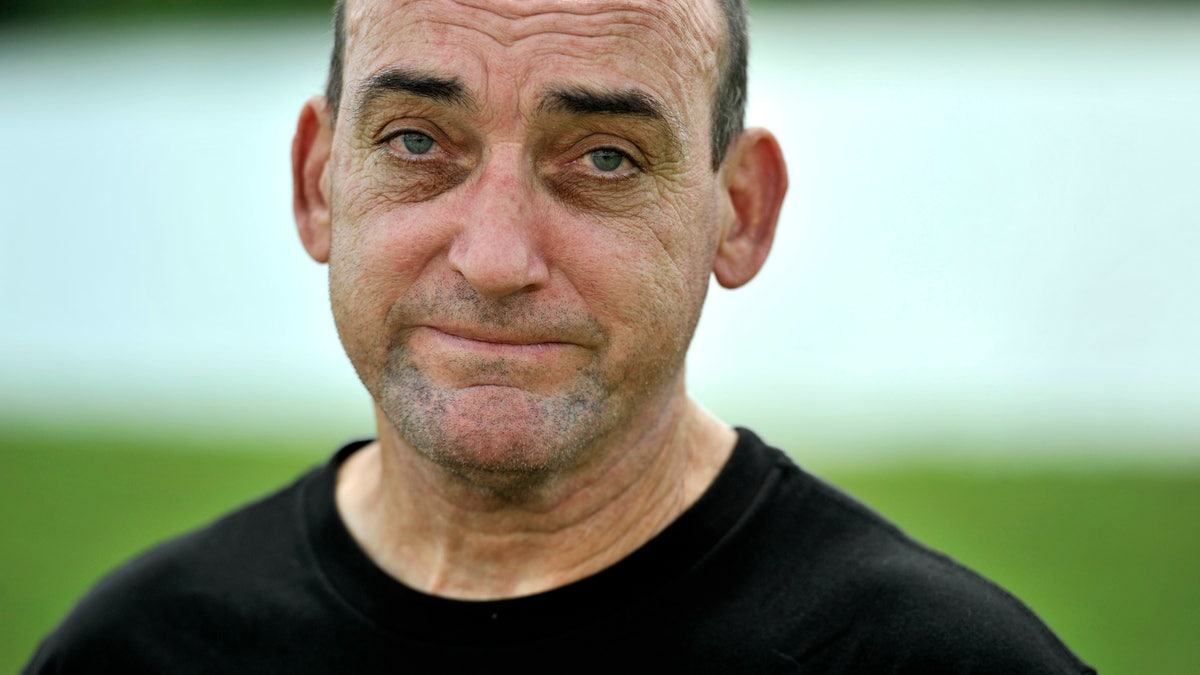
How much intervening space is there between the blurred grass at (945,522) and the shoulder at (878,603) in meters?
4.15

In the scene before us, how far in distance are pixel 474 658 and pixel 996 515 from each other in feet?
20.9

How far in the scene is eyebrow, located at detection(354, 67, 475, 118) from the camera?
88.8 inches

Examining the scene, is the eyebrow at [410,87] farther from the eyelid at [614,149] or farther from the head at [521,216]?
the eyelid at [614,149]

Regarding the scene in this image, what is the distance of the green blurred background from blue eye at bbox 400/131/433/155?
4.93m

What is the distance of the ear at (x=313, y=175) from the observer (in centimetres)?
267

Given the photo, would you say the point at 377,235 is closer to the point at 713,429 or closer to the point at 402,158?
the point at 402,158

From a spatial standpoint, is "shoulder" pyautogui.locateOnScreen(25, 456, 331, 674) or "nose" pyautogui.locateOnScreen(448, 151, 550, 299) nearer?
"nose" pyautogui.locateOnScreen(448, 151, 550, 299)

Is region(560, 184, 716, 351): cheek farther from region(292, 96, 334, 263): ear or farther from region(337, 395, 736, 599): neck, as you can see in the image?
region(292, 96, 334, 263): ear

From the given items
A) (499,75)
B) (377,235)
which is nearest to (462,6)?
(499,75)

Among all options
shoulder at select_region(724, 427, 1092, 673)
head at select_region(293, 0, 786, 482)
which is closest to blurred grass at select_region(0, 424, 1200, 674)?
shoulder at select_region(724, 427, 1092, 673)

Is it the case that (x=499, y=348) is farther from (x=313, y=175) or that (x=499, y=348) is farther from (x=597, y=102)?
(x=313, y=175)

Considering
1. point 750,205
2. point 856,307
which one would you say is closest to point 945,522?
point 856,307

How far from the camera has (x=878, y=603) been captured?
240cm

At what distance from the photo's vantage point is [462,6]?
89.1 inches
